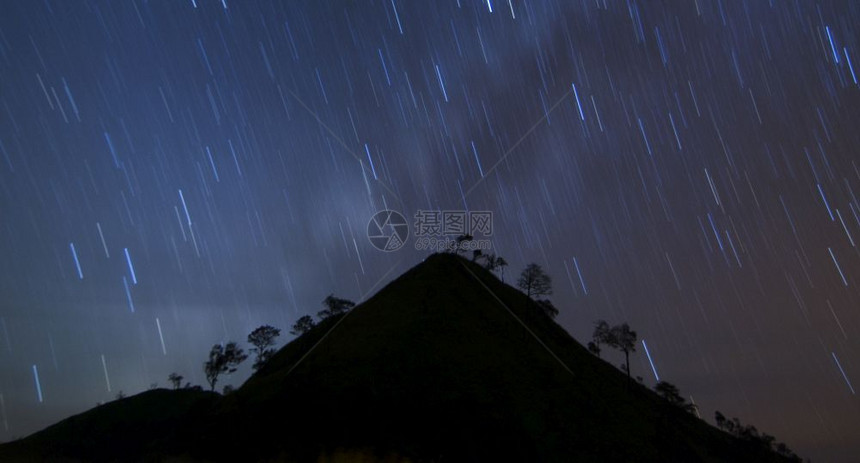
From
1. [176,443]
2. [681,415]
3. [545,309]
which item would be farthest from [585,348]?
[176,443]

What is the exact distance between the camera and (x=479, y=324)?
89.6m

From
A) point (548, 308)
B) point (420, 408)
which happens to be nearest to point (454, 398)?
point (420, 408)

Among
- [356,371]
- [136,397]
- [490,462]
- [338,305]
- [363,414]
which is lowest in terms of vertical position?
[490,462]

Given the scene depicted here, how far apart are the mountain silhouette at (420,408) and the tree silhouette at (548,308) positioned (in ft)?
44.7

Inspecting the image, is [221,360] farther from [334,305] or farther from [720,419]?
[720,419]

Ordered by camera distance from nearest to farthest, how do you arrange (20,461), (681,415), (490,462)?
(490,462)
(20,461)
(681,415)

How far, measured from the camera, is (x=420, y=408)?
2411 inches

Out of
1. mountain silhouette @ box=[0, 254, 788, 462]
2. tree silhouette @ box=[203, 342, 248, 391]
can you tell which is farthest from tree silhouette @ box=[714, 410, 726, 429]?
tree silhouette @ box=[203, 342, 248, 391]

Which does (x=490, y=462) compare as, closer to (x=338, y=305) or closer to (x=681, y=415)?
(x=681, y=415)

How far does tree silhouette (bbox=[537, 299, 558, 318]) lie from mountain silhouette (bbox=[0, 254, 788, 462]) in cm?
1364

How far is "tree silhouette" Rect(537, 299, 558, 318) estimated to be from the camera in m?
120

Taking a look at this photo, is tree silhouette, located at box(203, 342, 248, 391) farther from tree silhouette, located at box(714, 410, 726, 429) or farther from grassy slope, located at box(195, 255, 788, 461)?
tree silhouette, located at box(714, 410, 726, 429)

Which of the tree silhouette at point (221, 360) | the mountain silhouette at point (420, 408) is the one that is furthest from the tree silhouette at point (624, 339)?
the tree silhouette at point (221, 360)

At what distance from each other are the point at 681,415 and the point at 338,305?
→ 239 feet
